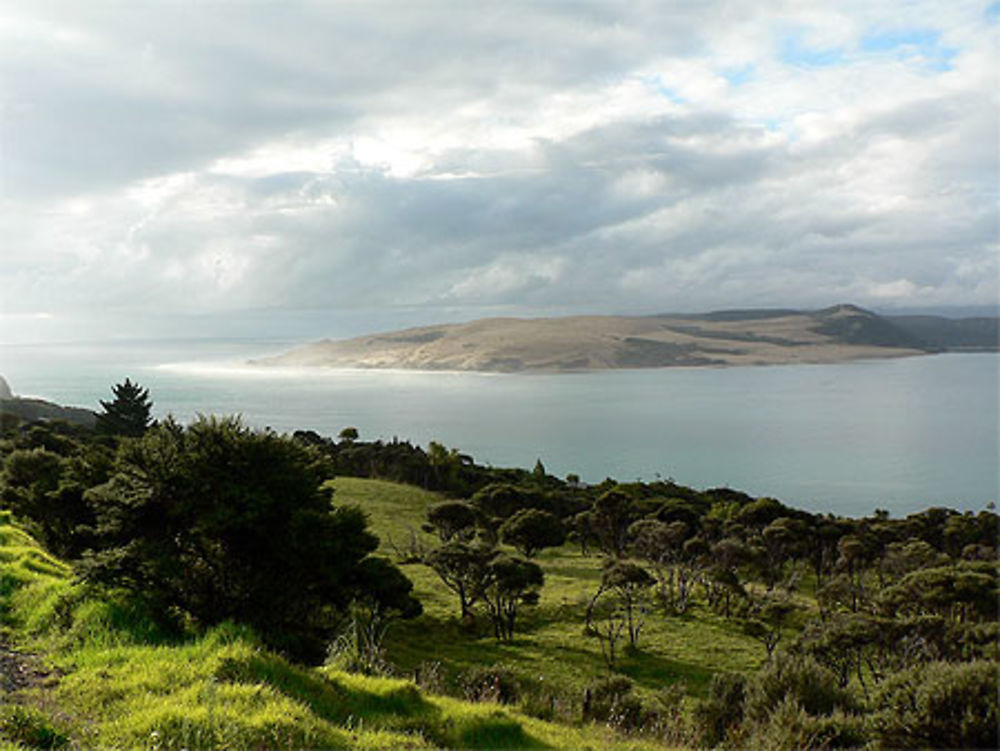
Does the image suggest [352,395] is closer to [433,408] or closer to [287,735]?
[433,408]

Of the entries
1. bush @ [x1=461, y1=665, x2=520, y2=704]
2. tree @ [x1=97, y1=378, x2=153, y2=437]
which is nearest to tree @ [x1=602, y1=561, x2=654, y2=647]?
bush @ [x1=461, y1=665, x2=520, y2=704]

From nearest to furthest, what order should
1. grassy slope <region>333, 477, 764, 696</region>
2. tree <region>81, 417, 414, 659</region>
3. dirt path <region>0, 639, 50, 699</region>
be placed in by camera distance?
dirt path <region>0, 639, 50, 699</region>
tree <region>81, 417, 414, 659</region>
grassy slope <region>333, 477, 764, 696</region>

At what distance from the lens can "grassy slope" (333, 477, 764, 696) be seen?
18094 mm

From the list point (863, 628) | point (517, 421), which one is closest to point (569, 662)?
point (863, 628)

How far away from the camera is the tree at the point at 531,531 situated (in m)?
32.2

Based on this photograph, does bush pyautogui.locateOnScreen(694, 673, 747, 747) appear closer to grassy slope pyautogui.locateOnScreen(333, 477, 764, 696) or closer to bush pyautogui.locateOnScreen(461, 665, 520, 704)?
bush pyautogui.locateOnScreen(461, 665, 520, 704)

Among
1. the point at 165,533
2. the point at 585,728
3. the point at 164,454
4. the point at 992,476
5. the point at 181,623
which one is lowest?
the point at 992,476

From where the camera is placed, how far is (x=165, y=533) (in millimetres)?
10273

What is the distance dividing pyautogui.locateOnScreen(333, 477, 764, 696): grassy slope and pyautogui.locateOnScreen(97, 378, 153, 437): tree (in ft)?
130

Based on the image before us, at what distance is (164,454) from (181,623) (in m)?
3.02

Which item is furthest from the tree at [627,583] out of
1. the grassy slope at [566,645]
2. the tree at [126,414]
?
the tree at [126,414]

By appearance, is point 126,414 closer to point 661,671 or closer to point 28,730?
point 661,671

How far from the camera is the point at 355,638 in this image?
25.3 feet

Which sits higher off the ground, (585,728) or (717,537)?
(585,728)
